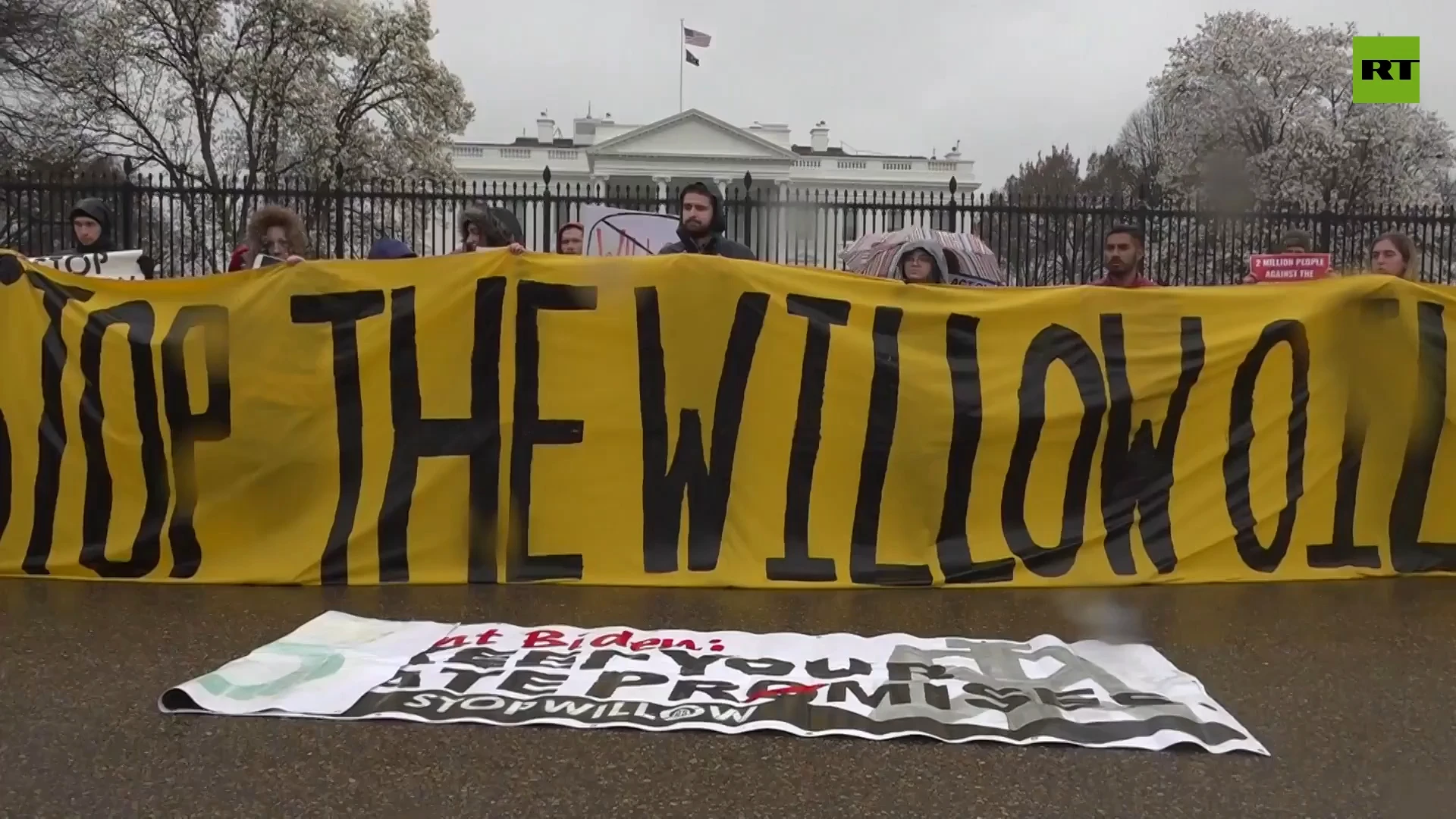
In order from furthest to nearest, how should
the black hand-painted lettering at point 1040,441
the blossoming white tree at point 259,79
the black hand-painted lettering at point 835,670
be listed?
the blossoming white tree at point 259,79, the black hand-painted lettering at point 1040,441, the black hand-painted lettering at point 835,670

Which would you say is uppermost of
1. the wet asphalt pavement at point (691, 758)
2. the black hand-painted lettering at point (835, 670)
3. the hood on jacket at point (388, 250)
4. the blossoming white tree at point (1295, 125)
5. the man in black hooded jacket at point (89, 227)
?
the blossoming white tree at point (1295, 125)

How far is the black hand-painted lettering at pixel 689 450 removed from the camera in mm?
5578

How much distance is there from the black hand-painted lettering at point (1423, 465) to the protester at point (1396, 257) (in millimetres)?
745

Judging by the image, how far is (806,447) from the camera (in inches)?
224

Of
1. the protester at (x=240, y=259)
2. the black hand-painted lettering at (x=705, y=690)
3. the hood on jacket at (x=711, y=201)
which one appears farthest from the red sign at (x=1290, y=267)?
the protester at (x=240, y=259)

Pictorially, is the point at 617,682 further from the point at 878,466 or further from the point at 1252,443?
the point at 1252,443

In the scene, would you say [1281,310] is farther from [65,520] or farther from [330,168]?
[330,168]

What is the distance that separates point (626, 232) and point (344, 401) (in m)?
5.30

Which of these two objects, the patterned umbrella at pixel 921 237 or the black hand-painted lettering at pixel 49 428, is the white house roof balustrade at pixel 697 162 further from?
the black hand-painted lettering at pixel 49 428

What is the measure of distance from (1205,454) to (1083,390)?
2.25 ft

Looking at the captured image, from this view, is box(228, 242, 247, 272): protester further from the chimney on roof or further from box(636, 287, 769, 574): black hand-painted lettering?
the chimney on roof

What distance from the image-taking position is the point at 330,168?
26.4 metres

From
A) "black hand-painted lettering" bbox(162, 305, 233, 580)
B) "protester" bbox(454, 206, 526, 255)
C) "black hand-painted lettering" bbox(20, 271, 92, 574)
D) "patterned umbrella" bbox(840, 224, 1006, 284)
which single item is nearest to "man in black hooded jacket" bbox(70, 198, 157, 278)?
"black hand-painted lettering" bbox(20, 271, 92, 574)

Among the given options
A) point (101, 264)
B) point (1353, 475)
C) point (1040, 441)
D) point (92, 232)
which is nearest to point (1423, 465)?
point (1353, 475)
